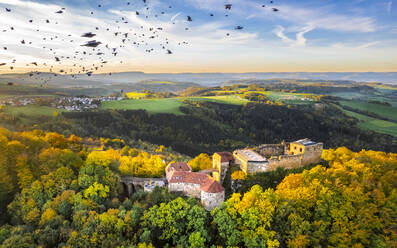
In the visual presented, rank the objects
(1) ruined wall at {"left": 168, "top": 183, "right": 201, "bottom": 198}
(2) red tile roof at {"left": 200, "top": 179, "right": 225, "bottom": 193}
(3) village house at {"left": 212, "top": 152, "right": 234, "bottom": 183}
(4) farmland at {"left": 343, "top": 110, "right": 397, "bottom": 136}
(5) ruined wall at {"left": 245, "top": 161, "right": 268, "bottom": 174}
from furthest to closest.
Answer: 1. (4) farmland at {"left": 343, "top": 110, "right": 397, "bottom": 136}
2. (3) village house at {"left": 212, "top": 152, "right": 234, "bottom": 183}
3. (5) ruined wall at {"left": 245, "top": 161, "right": 268, "bottom": 174}
4. (1) ruined wall at {"left": 168, "top": 183, "right": 201, "bottom": 198}
5. (2) red tile roof at {"left": 200, "top": 179, "right": 225, "bottom": 193}

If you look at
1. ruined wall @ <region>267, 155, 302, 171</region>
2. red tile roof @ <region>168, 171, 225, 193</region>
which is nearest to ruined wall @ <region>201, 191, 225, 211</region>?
red tile roof @ <region>168, 171, 225, 193</region>

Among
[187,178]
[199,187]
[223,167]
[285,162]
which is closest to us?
[199,187]

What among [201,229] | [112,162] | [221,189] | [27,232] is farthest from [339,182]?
[27,232]

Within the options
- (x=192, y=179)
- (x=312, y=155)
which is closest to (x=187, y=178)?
(x=192, y=179)

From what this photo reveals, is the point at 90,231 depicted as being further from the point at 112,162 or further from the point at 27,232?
the point at 112,162

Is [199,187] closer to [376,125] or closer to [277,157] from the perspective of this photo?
[277,157]

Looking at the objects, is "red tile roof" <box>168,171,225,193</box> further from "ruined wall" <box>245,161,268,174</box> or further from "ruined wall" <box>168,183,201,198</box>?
"ruined wall" <box>245,161,268,174</box>

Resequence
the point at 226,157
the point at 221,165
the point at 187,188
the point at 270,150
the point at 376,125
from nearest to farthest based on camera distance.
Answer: the point at 187,188 → the point at 221,165 → the point at 226,157 → the point at 270,150 → the point at 376,125
